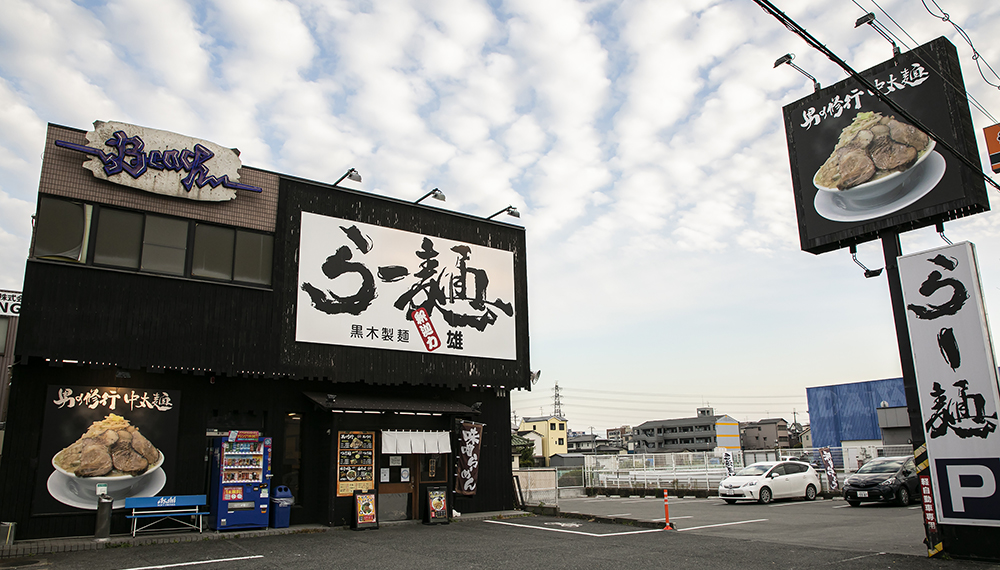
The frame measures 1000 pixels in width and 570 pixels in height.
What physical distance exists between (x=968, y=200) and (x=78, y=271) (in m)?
17.8

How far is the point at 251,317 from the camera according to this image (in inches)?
595

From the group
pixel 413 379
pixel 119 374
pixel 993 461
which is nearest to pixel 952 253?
pixel 993 461

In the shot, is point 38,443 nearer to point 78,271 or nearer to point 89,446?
point 89,446

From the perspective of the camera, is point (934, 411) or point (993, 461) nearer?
point (993, 461)

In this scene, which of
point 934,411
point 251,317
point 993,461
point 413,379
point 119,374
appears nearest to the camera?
point 993,461

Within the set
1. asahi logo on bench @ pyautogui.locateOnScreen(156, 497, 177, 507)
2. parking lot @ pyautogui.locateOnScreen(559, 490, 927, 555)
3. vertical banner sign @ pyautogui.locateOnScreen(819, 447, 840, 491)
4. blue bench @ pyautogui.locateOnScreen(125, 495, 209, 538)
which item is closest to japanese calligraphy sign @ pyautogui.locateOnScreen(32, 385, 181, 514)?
blue bench @ pyautogui.locateOnScreen(125, 495, 209, 538)

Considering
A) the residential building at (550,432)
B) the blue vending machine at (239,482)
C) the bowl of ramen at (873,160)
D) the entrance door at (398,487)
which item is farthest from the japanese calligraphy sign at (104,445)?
the residential building at (550,432)

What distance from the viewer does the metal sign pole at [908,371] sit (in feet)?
34.7

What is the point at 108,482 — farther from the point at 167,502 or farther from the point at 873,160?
the point at 873,160

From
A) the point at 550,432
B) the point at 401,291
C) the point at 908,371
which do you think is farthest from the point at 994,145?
the point at 550,432

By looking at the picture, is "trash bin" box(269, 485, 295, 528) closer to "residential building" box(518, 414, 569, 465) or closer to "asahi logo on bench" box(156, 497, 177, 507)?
"asahi logo on bench" box(156, 497, 177, 507)

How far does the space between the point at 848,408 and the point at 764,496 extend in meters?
25.2

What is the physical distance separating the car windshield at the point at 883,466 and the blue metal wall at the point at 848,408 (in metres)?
22.0

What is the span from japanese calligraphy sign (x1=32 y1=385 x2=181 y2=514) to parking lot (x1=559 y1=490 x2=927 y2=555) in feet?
38.6
